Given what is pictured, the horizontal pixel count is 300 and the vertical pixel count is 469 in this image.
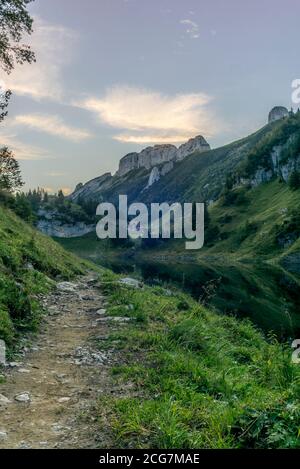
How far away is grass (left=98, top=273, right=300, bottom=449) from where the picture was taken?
6883mm

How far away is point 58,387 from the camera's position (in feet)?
32.7

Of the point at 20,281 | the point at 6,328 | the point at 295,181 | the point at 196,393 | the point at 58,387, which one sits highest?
the point at 295,181

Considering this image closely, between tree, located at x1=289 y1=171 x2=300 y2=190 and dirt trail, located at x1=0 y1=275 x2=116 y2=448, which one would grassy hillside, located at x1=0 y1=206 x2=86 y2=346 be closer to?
dirt trail, located at x1=0 y1=275 x2=116 y2=448

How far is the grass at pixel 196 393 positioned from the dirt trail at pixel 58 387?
51cm

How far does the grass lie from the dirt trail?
0.51 m

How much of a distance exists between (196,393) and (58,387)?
10.9 ft

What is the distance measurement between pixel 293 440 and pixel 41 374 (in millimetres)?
6687

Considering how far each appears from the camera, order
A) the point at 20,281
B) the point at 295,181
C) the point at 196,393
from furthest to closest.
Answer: the point at 295,181
the point at 20,281
the point at 196,393

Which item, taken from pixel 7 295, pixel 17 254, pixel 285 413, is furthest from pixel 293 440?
pixel 17 254

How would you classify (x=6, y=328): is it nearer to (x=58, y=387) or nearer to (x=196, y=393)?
(x=58, y=387)

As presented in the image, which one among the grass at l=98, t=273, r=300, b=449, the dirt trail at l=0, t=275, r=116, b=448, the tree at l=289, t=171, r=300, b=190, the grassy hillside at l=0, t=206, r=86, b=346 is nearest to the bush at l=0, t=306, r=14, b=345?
the grassy hillside at l=0, t=206, r=86, b=346

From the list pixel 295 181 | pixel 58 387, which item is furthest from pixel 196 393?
pixel 295 181

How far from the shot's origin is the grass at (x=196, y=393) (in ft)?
22.6
